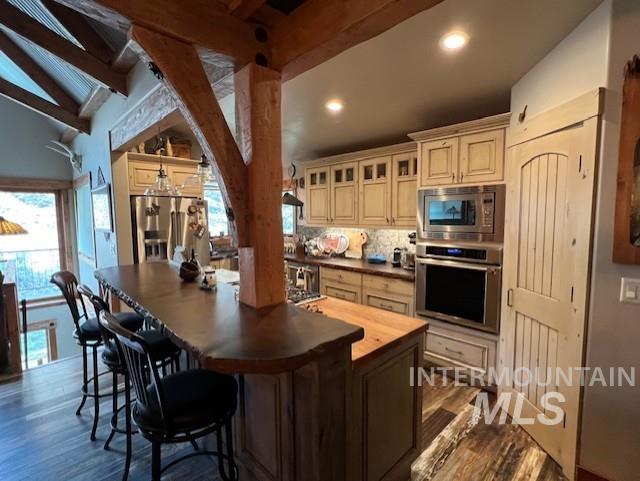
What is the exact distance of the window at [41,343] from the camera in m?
5.62

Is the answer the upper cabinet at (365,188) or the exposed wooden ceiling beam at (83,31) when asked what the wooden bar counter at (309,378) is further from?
the exposed wooden ceiling beam at (83,31)

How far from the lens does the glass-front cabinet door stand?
363 cm

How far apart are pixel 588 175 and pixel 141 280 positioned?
2.89 m

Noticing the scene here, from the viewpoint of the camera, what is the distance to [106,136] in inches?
144

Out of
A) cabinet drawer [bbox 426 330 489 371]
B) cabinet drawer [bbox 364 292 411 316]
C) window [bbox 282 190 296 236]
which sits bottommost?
cabinet drawer [bbox 426 330 489 371]

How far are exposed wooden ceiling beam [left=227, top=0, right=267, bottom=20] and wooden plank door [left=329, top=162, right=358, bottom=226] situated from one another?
8.67 ft

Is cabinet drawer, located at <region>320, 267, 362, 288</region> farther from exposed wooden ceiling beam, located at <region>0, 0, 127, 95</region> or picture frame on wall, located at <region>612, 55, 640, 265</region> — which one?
exposed wooden ceiling beam, located at <region>0, 0, 127, 95</region>

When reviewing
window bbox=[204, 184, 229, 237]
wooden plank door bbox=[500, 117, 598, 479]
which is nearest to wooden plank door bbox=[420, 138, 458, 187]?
wooden plank door bbox=[500, 117, 598, 479]

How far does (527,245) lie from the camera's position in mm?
2188

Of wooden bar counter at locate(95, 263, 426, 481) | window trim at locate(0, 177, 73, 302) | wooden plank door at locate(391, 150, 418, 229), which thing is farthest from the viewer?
window trim at locate(0, 177, 73, 302)

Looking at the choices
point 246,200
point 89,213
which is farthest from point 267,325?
point 89,213

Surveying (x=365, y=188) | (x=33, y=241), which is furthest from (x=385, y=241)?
(x=33, y=241)

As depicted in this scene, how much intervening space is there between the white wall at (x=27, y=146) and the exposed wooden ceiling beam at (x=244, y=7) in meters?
6.20

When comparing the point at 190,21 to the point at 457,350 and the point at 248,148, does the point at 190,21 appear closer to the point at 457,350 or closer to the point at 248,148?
the point at 248,148
